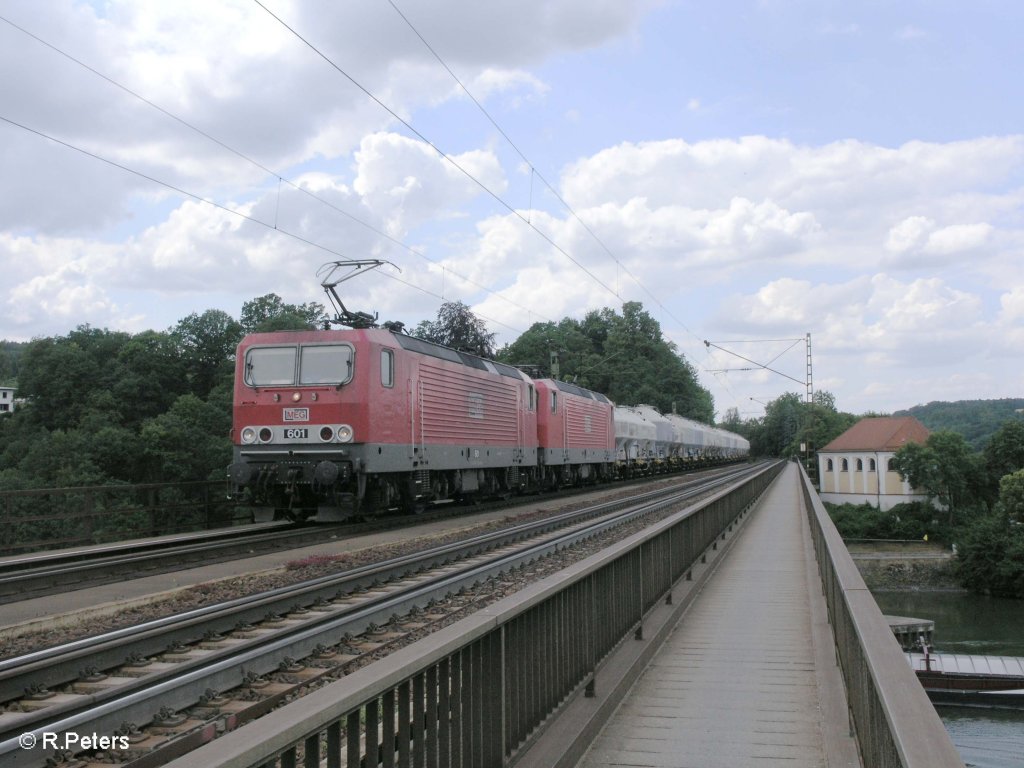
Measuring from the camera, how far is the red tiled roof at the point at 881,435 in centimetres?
9825

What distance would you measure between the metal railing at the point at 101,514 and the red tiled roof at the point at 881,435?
255ft

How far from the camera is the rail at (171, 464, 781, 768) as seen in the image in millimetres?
2445

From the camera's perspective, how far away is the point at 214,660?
24.0ft

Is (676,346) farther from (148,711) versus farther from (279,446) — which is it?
(148,711)

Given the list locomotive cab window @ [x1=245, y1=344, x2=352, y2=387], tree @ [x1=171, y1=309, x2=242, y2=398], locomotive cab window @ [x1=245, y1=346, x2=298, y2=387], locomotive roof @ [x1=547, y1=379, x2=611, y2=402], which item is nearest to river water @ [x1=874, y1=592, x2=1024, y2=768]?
locomotive cab window @ [x1=245, y1=344, x2=352, y2=387]

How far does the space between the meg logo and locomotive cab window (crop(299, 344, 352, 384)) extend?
22.9 inches

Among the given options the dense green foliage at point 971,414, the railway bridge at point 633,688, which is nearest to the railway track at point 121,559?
the railway bridge at point 633,688

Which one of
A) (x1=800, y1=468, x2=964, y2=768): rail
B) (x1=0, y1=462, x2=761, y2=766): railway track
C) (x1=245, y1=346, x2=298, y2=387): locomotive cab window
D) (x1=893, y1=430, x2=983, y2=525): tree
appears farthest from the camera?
(x1=893, y1=430, x2=983, y2=525): tree

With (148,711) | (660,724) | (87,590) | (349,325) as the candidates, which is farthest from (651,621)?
(349,325)

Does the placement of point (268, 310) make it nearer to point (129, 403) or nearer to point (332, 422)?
point (129, 403)

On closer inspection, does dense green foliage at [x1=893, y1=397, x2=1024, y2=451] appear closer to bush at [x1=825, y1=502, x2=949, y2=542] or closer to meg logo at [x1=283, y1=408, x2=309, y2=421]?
bush at [x1=825, y1=502, x2=949, y2=542]

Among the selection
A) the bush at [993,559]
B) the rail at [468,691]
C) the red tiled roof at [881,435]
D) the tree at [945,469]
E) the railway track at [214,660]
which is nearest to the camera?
the rail at [468,691]

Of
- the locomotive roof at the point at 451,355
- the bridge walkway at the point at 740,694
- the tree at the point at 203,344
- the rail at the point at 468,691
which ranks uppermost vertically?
the tree at the point at 203,344

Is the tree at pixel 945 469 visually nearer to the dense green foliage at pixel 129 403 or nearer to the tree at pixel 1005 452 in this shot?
the tree at pixel 1005 452
